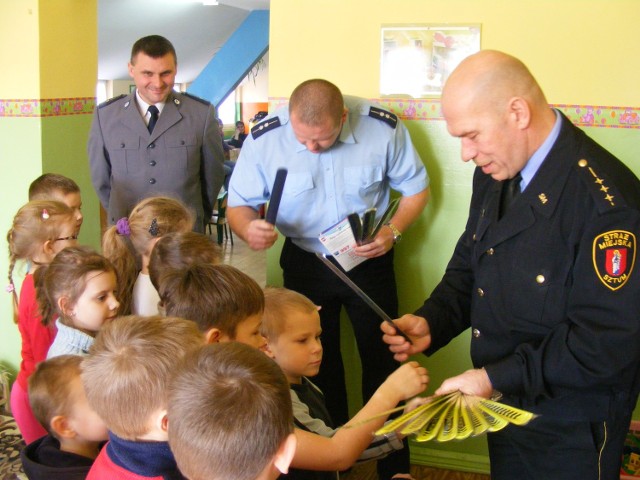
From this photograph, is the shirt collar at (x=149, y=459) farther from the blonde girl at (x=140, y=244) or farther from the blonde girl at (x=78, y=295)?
the blonde girl at (x=140, y=244)

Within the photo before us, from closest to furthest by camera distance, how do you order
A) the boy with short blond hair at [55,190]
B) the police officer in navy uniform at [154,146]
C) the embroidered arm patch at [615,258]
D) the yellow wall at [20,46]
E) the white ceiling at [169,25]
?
the embroidered arm patch at [615,258]
the boy with short blond hair at [55,190]
the police officer in navy uniform at [154,146]
the yellow wall at [20,46]
the white ceiling at [169,25]

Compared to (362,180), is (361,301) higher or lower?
lower

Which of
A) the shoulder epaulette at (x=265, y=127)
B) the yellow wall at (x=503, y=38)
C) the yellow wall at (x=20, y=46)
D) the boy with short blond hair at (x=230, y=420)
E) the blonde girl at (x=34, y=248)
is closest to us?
the boy with short blond hair at (x=230, y=420)

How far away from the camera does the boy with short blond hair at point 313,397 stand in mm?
1745

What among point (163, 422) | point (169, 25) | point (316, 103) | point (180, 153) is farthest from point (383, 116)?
point (169, 25)

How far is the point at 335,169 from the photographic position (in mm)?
2955

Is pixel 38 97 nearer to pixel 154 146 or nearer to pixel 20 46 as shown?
pixel 20 46

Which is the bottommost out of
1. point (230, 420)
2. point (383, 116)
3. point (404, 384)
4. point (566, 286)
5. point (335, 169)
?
point (404, 384)

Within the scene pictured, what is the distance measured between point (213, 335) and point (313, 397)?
1.35ft

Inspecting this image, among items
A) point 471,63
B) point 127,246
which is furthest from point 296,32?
point 471,63

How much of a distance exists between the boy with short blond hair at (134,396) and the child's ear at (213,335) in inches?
8.3

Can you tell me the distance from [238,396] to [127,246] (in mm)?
1535

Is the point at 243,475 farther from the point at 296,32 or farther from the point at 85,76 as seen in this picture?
the point at 85,76

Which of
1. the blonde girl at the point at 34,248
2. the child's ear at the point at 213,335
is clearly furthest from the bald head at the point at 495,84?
the blonde girl at the point at 34,248
